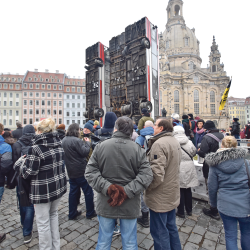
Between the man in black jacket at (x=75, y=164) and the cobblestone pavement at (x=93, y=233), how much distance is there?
34cm

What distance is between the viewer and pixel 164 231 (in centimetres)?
245

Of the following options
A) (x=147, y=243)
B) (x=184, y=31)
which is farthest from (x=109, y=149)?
(x=184, y=31)

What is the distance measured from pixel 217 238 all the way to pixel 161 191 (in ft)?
6.08

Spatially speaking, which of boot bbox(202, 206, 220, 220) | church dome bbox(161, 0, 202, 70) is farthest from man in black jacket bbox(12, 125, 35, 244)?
church dome bbox(161, 0, 202, 70)

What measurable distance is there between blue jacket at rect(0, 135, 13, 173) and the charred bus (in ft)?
32.1

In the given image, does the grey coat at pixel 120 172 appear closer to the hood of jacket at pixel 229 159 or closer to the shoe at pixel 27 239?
the hood of jacket at pixel 229 159

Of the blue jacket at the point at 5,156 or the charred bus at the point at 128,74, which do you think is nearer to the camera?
the blue jacket at the point at 5,156

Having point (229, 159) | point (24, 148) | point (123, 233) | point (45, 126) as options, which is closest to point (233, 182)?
point (229, 159)

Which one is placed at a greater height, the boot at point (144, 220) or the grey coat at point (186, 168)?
the grey coat at point (186, 168)

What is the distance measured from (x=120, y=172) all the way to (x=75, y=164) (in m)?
1.98

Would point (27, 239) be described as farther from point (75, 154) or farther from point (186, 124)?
point (186, 124)

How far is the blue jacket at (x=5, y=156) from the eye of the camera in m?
3.34

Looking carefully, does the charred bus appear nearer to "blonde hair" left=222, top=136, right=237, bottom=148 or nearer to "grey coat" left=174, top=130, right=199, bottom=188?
"grey coat" left=174, top=130, right=199, bottom=188

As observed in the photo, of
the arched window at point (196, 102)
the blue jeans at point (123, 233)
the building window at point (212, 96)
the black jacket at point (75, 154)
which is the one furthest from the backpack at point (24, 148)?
the building window at point (212, 96)
